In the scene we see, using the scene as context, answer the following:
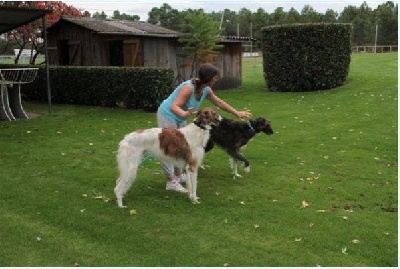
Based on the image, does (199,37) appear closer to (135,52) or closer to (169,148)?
(135,52)

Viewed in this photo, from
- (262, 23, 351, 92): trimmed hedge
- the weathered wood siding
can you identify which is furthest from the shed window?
(262, 23, 351, 92): trimmed hedge

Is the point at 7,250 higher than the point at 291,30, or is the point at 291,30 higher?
the point at 291,30

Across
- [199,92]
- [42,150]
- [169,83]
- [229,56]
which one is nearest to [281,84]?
[229,56]

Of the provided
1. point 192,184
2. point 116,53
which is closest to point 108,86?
point 116,53

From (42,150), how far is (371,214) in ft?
21.9

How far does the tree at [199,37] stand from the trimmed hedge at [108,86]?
5257 millimetres

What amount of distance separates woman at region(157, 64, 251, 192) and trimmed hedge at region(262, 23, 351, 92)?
12.7 metres

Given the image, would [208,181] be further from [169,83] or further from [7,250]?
[169,83]

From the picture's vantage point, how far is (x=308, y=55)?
749 inches

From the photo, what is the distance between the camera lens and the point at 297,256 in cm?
483

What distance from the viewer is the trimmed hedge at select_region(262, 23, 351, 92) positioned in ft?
62.0

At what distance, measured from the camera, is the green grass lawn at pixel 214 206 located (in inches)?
194

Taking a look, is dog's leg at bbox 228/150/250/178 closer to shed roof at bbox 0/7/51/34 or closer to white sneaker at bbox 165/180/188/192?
white sneaker at bbox 165/180/188/192

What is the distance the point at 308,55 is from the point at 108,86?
8281mm
